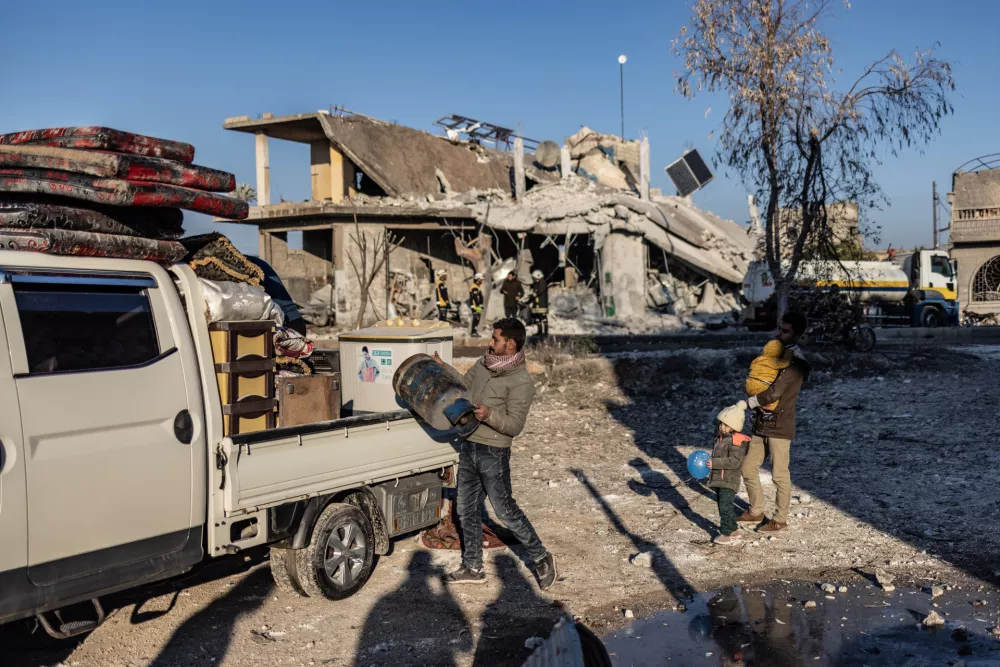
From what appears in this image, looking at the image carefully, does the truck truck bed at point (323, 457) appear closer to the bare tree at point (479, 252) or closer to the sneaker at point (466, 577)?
the sneaker at point (466, 577)

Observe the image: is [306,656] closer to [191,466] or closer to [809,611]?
[191,466]

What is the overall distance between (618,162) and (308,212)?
18.1 m

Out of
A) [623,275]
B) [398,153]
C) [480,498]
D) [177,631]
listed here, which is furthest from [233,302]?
[398,153]

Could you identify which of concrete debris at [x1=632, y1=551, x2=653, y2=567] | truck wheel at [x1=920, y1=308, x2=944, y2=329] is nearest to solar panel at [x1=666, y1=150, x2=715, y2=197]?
truck wheel at [x1=920, y1=308, x2=944, y2=329]

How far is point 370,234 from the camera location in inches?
1065

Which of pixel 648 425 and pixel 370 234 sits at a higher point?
pixel 370 234

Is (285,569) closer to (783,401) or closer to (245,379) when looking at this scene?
(245,379)

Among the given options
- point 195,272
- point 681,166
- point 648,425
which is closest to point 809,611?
point 195,272

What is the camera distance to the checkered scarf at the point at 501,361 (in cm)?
Answer: 579

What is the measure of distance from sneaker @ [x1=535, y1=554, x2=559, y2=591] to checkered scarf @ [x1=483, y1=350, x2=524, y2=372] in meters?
1.31

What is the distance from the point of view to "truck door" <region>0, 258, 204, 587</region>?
12.5ft

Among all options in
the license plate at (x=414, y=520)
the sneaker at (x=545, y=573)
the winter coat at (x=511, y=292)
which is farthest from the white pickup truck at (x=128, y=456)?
the winter coat at (x=511, y=292)

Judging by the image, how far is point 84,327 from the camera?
4.17 metres

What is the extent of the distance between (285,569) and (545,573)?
5.57 feet
